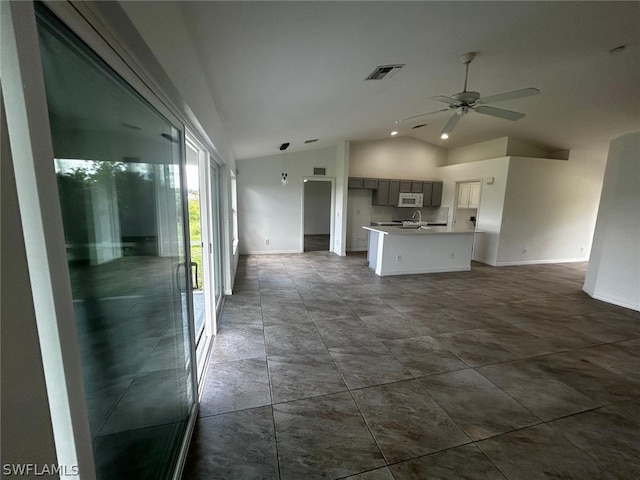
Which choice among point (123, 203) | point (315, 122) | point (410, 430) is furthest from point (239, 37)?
point (410, 430)

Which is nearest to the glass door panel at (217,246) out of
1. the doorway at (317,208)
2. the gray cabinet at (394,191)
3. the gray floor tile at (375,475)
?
the gray floor tile at (375,475)

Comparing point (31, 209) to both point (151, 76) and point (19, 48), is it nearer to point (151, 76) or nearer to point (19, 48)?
point (19, 48)

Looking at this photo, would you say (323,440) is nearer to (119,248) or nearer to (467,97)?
(119,248)

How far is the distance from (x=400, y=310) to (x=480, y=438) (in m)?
1.94

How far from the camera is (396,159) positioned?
25.0ft

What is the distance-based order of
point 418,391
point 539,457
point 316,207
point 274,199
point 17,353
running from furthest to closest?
point 316,207, point 274,199, point 418,391, point 539,457, point 17,353

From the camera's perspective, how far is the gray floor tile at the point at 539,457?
4.82 ft

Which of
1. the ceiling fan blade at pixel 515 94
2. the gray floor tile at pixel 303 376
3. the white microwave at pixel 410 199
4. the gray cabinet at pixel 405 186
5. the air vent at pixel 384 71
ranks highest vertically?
the air vent at pixel 384 71

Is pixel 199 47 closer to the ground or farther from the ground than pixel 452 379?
farther from the ground

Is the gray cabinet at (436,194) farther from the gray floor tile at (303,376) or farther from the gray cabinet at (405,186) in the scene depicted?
the gray floor tile at (303,376)

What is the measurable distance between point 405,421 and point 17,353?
201cm

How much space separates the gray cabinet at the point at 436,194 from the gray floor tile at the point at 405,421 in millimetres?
6554

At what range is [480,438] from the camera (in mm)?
1680

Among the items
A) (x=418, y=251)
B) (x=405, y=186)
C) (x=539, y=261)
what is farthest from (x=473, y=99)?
(x=539, y=261)
